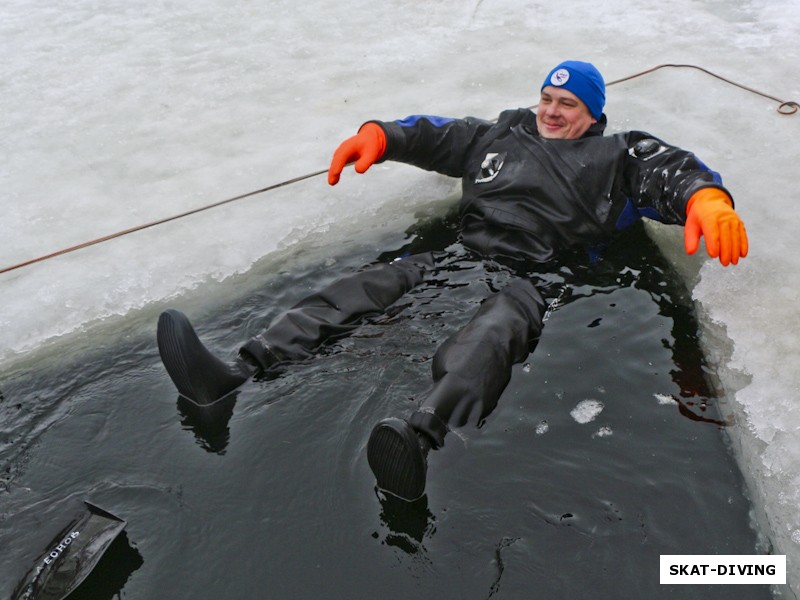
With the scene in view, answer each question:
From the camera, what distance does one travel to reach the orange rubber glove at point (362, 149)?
3721mm

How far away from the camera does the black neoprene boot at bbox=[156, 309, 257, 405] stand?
2.62 metres

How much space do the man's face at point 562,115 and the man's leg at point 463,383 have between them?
0.85m

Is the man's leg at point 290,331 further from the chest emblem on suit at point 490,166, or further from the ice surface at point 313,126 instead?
the ice surface at point 313,126

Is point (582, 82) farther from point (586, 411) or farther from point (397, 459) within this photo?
point (397, 459)

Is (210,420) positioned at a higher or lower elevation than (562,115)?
lower

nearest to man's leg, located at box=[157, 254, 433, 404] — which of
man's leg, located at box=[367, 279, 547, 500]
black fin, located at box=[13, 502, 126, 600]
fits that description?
man's leg, located at box=[367, 279, 547, 500]

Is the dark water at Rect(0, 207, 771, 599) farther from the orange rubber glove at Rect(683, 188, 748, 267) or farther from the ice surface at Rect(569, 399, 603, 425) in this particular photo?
the orange rubber glove at Rect(683, 188, 748, 267)

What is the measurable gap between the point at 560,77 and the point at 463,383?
1.64 m

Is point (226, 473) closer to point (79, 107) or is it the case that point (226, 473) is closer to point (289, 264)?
point (289, 264)

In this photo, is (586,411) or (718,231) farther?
(718,231)

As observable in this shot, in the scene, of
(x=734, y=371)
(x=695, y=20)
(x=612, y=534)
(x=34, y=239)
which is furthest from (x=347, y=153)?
(x=695, y=20)

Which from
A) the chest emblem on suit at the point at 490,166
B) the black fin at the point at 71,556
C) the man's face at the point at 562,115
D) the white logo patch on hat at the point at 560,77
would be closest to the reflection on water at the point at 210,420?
the black fin at the point at 71,556

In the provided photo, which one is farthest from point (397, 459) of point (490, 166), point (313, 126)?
point (313, 126)

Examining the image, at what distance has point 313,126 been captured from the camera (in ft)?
16.1
